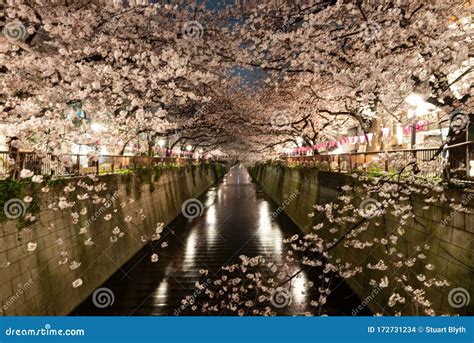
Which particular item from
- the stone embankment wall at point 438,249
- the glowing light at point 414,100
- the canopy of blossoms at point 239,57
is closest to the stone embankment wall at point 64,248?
the canopy of blossoms at point 239,57

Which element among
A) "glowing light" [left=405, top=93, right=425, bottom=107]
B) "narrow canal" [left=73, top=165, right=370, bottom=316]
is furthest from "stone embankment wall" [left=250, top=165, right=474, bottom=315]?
"glowing light" [left=405, top=93, right=425, bottom=107]

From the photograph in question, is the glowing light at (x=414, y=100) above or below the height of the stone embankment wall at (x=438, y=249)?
above

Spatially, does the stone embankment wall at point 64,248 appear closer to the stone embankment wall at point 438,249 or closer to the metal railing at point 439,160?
the stone embankment wall at point 438,249

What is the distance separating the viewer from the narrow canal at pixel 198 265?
12.5 m

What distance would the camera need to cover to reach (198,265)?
17.4m

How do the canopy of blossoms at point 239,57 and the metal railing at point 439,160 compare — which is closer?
the metal railing at point 439,160

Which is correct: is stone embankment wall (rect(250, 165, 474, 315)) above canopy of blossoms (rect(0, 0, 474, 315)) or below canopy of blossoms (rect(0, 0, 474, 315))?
below

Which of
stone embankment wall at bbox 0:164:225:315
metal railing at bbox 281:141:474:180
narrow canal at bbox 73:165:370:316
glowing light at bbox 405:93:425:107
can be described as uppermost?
glowing light at bbox 405:93:425:107

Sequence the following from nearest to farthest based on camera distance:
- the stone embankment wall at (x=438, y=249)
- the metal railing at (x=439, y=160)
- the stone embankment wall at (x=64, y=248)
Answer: the stone embankment wall at (x=438, y=249)
the metal railing at (x=439, y=160)
the stone embankment wall at (x=64, y=248)

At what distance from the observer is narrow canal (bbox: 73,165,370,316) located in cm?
1252

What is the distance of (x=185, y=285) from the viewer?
14.7 metres

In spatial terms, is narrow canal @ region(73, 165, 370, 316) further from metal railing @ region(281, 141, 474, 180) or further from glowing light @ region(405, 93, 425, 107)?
glowing light @ region(405, 93, 425, 107)

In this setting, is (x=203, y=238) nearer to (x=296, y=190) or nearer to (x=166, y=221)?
(x=166, y=221)

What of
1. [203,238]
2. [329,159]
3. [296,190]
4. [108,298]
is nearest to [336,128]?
[296,190]
